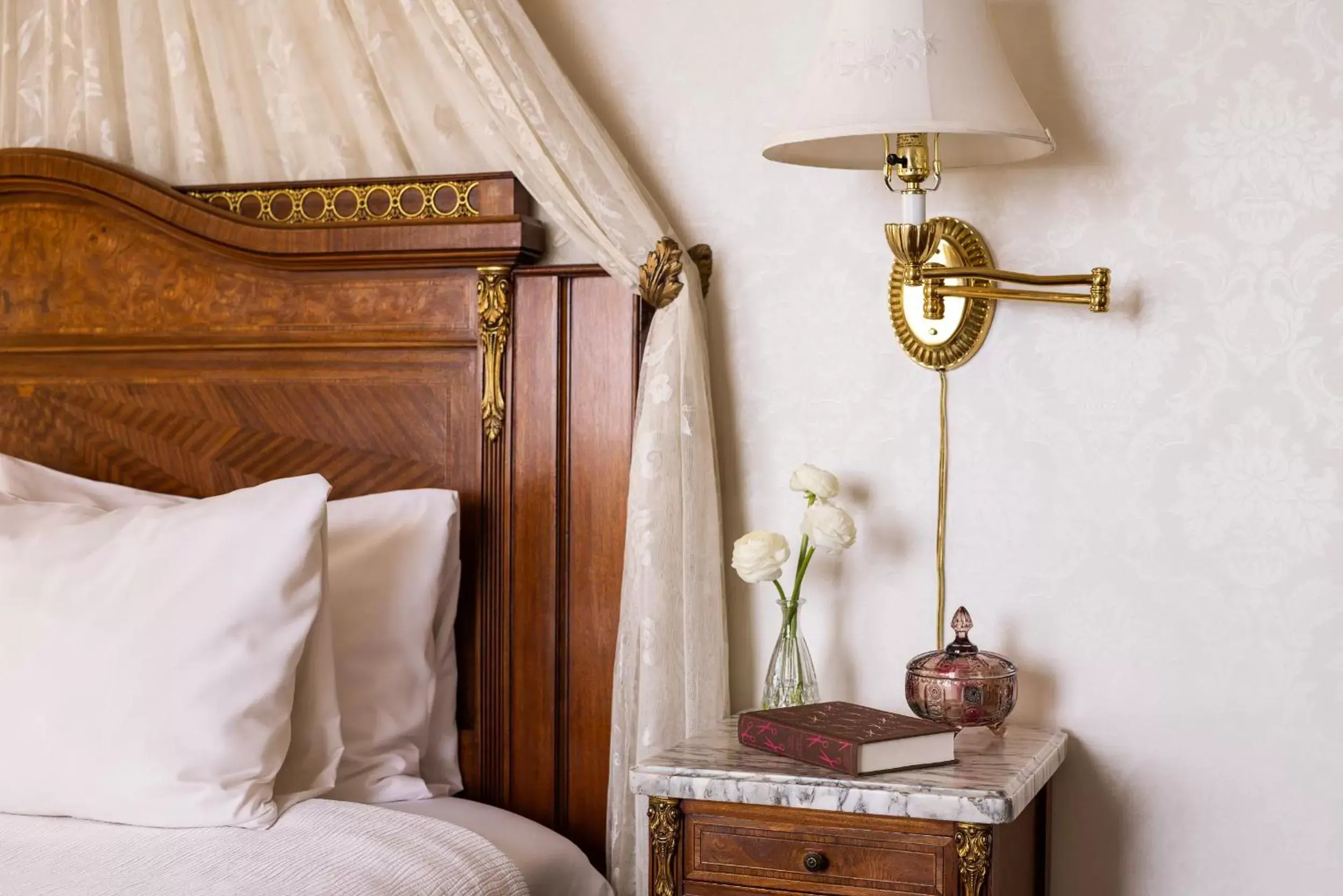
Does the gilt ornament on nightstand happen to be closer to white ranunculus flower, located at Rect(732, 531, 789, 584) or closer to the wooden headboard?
white ranunculus flower, located at Rect(732, 531, 789, 584)

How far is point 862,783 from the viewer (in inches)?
62.9

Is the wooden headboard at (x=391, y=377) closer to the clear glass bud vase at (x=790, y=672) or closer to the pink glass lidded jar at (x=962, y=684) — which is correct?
the clear glass bud vase at (x=790, y=672)

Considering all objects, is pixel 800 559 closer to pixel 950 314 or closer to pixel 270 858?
pixel 950 314

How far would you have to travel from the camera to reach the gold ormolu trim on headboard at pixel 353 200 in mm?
2145

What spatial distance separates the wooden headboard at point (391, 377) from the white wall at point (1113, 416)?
0.24 metres

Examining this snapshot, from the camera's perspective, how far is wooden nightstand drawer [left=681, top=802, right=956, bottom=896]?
1.59 m

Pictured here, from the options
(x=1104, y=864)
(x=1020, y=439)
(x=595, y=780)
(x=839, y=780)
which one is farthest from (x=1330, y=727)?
(x=595, y=780)

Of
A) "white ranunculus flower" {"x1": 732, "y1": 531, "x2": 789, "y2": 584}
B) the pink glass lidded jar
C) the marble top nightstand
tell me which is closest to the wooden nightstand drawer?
the marble top nightstand

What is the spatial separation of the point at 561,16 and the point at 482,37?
221 mm

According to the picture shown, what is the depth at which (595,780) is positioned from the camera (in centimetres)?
210

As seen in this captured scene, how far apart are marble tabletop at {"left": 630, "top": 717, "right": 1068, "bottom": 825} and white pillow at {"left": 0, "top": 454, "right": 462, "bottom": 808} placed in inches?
18.8

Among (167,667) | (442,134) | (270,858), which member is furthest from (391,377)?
(270,858)

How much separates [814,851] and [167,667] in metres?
0.85

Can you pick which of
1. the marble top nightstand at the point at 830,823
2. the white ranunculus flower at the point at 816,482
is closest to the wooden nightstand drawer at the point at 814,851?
the marble top nightstand at the point at 830,823
